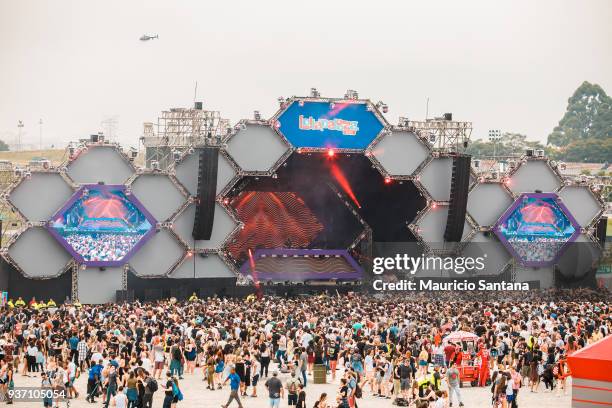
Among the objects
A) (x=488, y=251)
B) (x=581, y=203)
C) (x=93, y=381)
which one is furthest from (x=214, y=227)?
(x=93, y=381)

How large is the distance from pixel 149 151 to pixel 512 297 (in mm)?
17935

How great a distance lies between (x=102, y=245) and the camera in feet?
158

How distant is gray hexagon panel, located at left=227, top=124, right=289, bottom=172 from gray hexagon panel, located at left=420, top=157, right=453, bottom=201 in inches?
269

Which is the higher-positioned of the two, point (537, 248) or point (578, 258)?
point (537, 248)

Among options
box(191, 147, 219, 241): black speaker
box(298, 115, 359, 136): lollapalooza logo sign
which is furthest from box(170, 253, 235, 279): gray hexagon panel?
box(298, 115, 359, 136): lollapalooza logo sign

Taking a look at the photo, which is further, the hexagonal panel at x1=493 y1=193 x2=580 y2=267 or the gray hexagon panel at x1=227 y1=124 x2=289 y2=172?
the hexagonal panel at x1=493 y1=193 x2=580 y2=267

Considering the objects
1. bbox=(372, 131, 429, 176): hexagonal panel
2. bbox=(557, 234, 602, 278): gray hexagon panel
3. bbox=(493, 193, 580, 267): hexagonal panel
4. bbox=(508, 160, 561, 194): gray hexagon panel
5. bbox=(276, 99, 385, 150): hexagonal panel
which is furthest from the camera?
bbox=(557, 234, 602, 278): gray hexagon panel

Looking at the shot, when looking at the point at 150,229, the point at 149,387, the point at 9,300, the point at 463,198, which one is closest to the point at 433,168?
the point at 463,198

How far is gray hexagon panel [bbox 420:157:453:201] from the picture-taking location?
51719 mm

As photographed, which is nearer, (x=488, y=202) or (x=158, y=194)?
(x=158, y=194)

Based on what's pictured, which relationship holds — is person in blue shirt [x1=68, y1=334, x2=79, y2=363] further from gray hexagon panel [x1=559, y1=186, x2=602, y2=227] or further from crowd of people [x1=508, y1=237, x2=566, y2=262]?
gray hexagon panel [x1=559, y1=186, x2=602, y2=227]

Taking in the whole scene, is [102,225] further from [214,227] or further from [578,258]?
[578,258]

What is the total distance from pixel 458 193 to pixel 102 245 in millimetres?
15875

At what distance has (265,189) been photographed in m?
52.3
